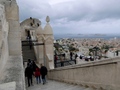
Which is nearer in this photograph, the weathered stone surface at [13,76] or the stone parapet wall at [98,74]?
the weathered stone surface at [13,76]

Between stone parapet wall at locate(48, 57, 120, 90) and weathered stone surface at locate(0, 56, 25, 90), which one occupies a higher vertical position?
weathered stone surface at locate(0, 56, 25, 90)

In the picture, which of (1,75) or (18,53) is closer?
(1,75)

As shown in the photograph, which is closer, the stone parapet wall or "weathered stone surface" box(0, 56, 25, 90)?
"weathered stone surface" box(0, 56, 25, 90)

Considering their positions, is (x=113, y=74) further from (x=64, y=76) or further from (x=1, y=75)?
(x=64, y=76)

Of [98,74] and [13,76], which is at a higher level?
[13,76]

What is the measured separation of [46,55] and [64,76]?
3404mm

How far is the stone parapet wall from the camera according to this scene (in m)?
5.01

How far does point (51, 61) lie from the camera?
1127 cm

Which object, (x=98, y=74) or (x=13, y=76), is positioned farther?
(x=98, y=74)

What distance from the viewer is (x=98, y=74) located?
567 centimetres

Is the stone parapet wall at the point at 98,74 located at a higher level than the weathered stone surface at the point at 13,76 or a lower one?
lower

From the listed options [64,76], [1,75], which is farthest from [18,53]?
[1,75]

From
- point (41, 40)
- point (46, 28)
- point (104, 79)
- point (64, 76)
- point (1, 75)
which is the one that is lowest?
point (64, 76)

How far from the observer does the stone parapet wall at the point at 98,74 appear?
5.01m
